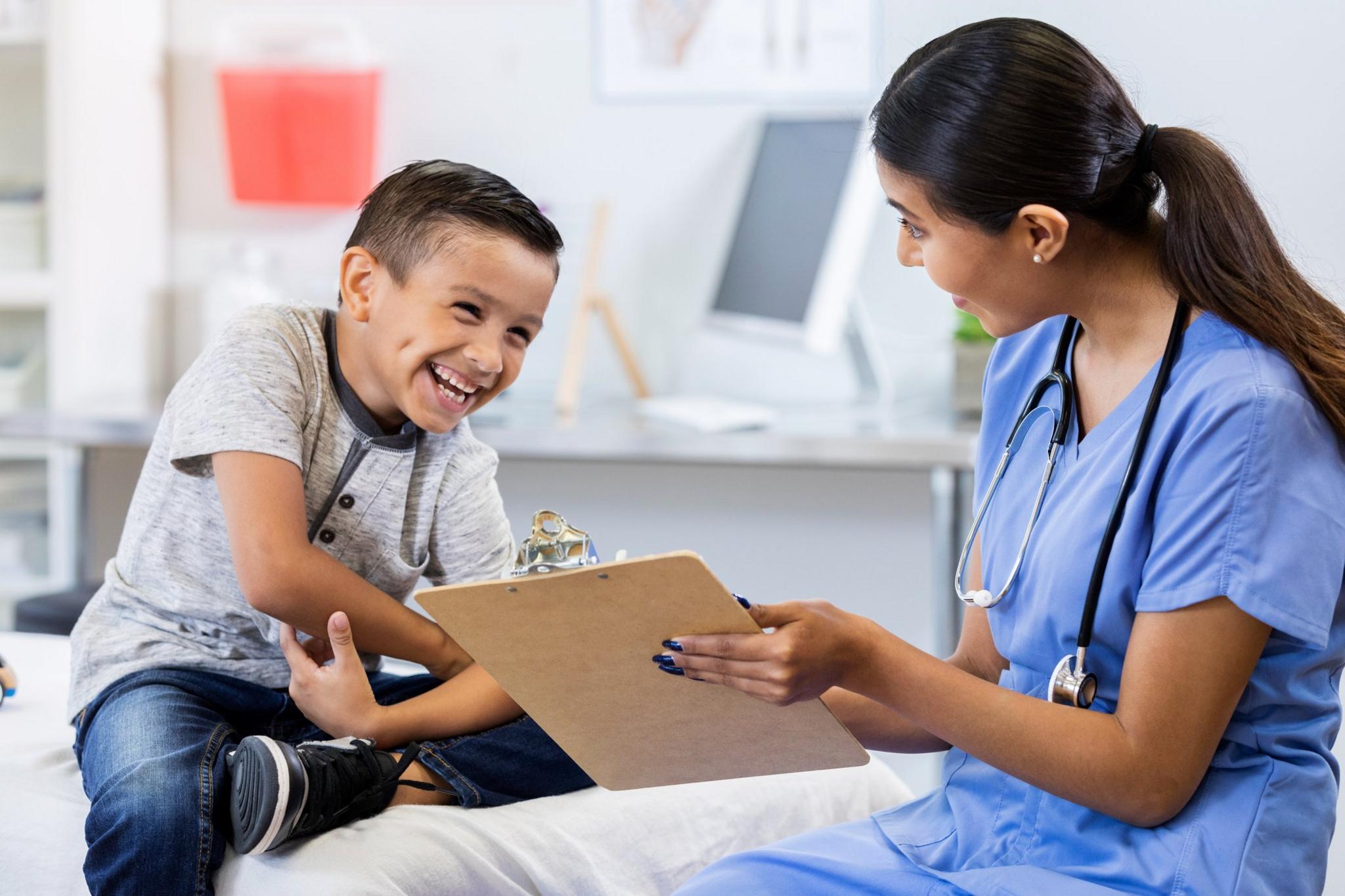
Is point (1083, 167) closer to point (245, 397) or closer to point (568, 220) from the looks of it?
point (245, 397)

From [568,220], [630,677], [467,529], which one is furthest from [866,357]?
[630,677]

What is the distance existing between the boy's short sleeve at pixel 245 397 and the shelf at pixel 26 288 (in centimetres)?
147

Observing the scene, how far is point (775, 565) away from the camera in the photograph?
2.62 meters

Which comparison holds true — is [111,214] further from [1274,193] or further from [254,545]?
[1274,193]

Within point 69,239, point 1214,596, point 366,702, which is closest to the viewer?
point 1214,596

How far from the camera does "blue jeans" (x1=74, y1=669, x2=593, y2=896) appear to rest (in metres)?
1.02

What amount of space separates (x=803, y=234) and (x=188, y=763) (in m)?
1.66

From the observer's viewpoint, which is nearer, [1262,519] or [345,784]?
[1262,519]

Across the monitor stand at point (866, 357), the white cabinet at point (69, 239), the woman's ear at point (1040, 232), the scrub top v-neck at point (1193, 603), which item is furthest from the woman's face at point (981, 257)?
the white cabinet at point (69, 239)

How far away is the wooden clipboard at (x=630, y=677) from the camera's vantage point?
0.85 metres

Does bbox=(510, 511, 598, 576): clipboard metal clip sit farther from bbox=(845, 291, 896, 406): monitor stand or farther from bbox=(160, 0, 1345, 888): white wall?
bbox=(160, 0, 1345, 888): white wall

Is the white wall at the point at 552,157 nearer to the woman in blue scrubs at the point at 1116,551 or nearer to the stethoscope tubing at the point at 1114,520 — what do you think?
the woman in blue scrubs at the point at 1116,551

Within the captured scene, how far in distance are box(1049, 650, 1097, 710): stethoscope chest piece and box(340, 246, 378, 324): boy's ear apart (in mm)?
755

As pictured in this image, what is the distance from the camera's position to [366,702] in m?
1.18
